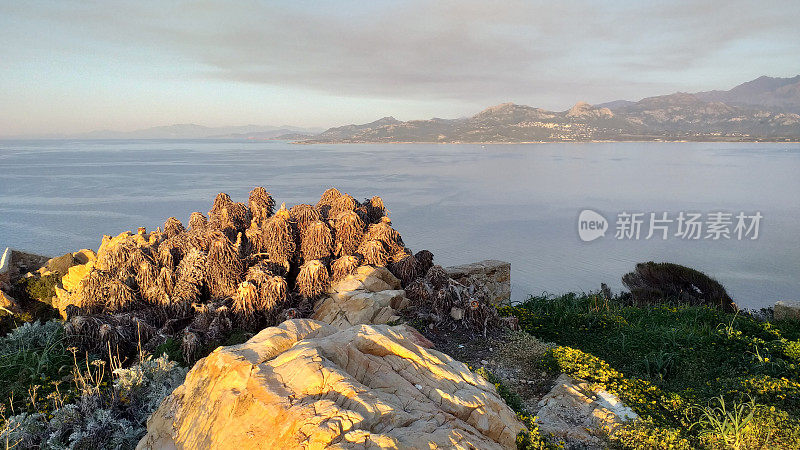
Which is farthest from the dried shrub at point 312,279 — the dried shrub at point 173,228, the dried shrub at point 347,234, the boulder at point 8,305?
the boulder at point 8,305

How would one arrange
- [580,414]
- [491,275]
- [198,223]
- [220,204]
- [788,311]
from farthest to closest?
[491,275]
[220,204]
[198,223]
[788,311]
[580,414]

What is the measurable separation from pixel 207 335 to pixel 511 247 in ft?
65.3

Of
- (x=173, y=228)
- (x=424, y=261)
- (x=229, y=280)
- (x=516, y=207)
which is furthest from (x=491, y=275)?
(x=516, y=207)

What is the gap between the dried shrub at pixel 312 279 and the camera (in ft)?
30.8

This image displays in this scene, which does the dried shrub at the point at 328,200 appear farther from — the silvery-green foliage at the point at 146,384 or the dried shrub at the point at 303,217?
the silvery-green foliage at the point at 146,384

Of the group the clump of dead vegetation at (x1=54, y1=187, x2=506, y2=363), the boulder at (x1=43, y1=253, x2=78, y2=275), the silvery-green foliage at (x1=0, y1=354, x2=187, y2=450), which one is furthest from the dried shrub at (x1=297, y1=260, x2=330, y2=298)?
the boulder at (x1=43, y1=253, x2=78, y2=275)

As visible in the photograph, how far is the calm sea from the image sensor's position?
22.1 meters

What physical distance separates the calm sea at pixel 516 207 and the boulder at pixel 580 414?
A: 11.6 m

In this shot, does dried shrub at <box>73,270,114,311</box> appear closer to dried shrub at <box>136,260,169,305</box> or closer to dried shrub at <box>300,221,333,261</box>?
dried shrub at <box>136,260,169,305</box>

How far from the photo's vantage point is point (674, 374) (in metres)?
7.43

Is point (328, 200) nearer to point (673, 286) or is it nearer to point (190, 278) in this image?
point (190, 278)

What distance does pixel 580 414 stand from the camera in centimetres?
595

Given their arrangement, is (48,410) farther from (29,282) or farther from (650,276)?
(650,276)

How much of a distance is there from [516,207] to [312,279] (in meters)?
30.5
